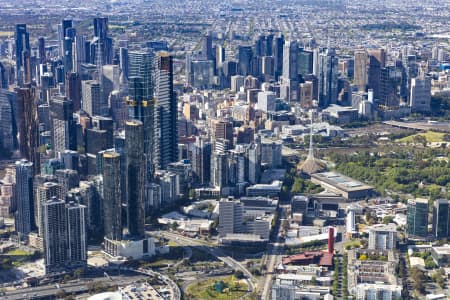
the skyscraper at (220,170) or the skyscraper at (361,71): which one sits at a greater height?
the skyscraper at (361,71)

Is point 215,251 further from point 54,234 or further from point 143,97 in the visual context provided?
point 143,97

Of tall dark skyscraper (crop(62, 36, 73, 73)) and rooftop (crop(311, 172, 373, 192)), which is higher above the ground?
tall dark skyscraper (crop(62, 36, 73, 73))

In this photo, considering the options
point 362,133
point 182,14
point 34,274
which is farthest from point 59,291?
point 182,14

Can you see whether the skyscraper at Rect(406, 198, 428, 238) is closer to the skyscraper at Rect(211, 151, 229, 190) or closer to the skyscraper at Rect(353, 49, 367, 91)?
the skyscraper at Rect(211, 151, 229, 190)

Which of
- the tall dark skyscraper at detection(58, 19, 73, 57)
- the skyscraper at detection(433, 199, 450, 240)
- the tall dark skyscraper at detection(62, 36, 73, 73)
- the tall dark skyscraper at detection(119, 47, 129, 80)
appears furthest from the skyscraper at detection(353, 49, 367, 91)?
the skyscraper at detection(433, 199, 450, 240)

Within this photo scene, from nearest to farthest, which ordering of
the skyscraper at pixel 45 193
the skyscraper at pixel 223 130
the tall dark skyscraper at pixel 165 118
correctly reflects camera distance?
the skyscraper at pixel 45 193
the tall dark skyscraper at pixel 165 118
the skyscraper at pixel 223 130

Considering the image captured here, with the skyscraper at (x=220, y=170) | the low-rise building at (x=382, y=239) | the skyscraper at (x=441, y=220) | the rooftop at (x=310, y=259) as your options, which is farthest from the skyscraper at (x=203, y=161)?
the skyscraper at (x=441, y=220)

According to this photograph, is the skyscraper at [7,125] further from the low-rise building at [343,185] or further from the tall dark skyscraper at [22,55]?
the low-rise building at [343,185]

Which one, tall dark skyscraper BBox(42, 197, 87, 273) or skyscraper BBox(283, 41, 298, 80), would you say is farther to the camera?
skyscraper BBox(283, 41, 298, 80)
